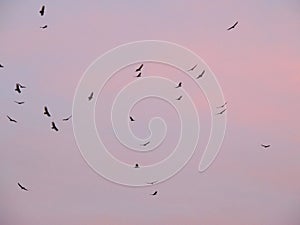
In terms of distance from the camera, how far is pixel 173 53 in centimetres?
169

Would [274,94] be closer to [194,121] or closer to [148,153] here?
[194,121]

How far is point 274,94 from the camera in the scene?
1708mm

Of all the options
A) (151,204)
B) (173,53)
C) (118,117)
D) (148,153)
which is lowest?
(151,204)

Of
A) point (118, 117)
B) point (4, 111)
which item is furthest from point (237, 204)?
point (4, 111)

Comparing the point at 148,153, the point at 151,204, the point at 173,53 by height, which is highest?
the point at 173,53

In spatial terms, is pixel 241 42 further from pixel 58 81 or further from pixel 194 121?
pixel 58 81

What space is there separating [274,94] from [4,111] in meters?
1.02

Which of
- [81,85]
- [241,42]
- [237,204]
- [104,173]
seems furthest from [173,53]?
[237,204]

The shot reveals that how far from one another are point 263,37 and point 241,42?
85mm

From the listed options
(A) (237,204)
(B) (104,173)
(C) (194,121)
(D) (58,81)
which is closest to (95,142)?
(B) (104,173)

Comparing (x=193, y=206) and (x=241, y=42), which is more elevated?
(x=241, y=42)

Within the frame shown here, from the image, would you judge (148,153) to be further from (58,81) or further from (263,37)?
(263,37)

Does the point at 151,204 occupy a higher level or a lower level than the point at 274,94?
lower

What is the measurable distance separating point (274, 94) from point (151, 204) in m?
0.63
